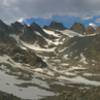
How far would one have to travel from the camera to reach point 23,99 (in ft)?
469

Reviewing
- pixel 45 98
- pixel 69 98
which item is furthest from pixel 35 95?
pixel 69 98

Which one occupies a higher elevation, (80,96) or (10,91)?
(10,91)

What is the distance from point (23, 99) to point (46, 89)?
4170cm

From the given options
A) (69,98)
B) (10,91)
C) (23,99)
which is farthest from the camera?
(10,91)

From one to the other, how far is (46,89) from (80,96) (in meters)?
71.9

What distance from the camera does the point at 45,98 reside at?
6004 inches

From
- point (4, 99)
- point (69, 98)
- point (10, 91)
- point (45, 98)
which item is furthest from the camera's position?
point (10, 91)

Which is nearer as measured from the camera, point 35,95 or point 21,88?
point 35,95

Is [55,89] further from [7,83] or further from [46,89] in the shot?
[7,83]

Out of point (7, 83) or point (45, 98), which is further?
point (7, 83)

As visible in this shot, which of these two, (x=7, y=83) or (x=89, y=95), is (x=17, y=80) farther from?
(x=89, y=95)

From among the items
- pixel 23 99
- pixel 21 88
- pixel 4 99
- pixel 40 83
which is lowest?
pixel 4 99

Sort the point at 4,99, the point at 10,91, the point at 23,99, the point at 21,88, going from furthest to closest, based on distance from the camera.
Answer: the point at 21,88 → the point at 10,91 → the point at 23,99 → the point at 4,99

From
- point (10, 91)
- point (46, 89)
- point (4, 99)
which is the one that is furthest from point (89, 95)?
point (46, 89)
